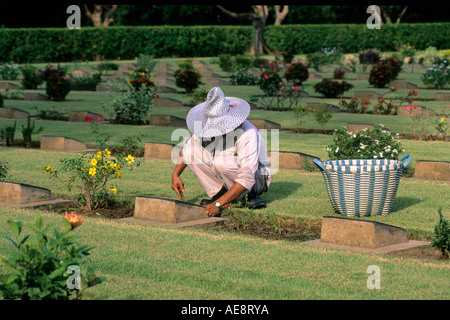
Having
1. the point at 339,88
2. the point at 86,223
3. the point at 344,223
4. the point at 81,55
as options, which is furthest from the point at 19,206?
the point at 81,55

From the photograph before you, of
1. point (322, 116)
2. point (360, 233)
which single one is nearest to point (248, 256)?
point (360, 233)

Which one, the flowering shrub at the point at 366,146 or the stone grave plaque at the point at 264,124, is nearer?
the flowering shrub at the point at 366,146

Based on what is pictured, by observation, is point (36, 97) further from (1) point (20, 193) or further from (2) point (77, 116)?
(1) point (20, 193)

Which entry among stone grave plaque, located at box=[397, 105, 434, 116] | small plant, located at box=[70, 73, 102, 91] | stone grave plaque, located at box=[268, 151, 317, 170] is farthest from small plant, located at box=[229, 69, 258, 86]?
stone grave plaque, located at box=[268, 151, 317, 170]

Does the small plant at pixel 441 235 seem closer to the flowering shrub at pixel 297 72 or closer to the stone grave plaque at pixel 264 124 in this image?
the stone grave plaque at pixel 264 124

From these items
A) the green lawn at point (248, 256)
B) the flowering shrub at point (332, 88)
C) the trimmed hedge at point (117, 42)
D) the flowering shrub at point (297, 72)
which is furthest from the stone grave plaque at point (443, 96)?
the trimmed hedge at point (117, 42)

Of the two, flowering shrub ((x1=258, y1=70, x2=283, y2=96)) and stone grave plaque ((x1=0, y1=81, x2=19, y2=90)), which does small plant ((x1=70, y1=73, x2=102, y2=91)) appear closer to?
stone grave plaque ((x1=0, y1=81, x2=19, y2=90))

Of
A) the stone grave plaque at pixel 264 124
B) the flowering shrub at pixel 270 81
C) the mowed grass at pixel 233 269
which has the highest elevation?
the flowering shrub at pixel 270 81

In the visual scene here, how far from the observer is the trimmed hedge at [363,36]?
45.4 meters

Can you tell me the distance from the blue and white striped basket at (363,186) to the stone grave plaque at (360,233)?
2.70 ft

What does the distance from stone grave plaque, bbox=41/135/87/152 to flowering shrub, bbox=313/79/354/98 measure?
10021 millimetres

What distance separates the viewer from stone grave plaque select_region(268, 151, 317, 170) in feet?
32.8

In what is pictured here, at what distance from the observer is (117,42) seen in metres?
41.2

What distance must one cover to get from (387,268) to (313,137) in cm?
802
